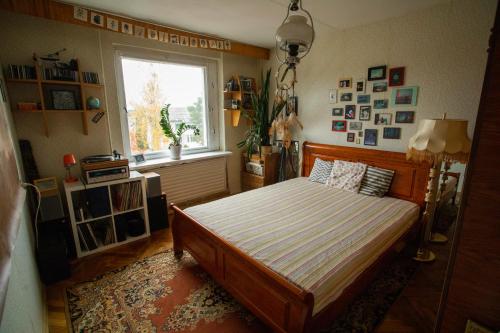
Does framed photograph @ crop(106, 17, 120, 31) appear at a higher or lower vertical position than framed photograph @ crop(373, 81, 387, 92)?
higher

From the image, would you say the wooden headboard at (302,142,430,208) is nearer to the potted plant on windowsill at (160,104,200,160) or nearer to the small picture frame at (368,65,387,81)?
the small picture frame at (368,65,387,81)

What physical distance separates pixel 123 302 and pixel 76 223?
3.31 feet

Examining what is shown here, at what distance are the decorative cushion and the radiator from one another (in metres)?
1.70

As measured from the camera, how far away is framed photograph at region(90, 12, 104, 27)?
244 cm

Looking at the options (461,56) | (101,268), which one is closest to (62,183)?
(101,268)

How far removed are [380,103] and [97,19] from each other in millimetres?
3184

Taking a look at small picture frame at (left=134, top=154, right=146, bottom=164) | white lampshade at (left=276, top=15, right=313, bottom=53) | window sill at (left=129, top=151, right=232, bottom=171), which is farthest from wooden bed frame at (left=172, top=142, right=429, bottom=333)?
white lampshade at (left=276, top=15, right=313, bottom=53)

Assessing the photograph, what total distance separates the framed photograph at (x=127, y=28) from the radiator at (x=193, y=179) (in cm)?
160

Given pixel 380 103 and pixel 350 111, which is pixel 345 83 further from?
pixel 380 103

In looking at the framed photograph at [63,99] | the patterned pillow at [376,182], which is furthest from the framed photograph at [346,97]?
the framed photograph at [63,99]

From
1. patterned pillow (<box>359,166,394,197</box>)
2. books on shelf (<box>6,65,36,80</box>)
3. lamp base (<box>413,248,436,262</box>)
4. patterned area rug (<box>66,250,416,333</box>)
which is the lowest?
patterned area rug (<box>66,250,416,333</box>)

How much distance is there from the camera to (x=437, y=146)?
2.00 m

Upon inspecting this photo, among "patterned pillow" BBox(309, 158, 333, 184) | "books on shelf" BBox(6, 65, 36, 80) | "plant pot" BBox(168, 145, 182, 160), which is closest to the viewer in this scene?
"books on shelf" BBox(6, 65, 36, 80)

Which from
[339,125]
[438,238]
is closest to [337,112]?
[339,125]
